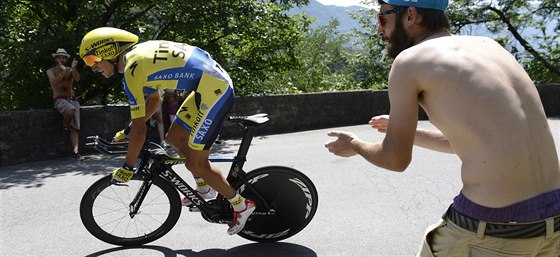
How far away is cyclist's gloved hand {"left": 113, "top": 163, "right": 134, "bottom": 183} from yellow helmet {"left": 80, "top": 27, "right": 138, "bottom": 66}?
88cm

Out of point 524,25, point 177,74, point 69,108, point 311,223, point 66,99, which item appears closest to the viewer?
point 177,74

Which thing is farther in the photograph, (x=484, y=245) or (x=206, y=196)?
(x=206, y=196)

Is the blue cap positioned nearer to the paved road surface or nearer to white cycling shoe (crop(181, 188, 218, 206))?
the paved road surface

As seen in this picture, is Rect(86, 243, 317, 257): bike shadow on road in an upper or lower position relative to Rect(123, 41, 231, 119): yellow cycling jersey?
lower

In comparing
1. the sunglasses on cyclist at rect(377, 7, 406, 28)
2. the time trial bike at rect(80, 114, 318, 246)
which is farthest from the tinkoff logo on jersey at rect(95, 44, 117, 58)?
the sunglasses on cyclist at rect(377, 7, 406, 28)

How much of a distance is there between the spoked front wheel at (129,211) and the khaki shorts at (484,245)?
302 centimetres

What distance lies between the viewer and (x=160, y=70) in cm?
439

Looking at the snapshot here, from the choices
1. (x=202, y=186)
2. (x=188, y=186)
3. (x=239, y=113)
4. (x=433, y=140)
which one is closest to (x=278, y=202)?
(x=202, y=186)

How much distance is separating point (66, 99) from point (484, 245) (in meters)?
8.65

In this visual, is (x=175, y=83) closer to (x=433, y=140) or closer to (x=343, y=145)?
(x=343, y=145)

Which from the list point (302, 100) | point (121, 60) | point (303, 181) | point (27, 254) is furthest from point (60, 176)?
point (302, 100)

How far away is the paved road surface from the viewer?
15.6 ft

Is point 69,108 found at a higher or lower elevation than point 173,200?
lower

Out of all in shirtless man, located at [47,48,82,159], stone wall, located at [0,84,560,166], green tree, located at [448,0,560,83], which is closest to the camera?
stone wall, located at [0,84,560,166]
